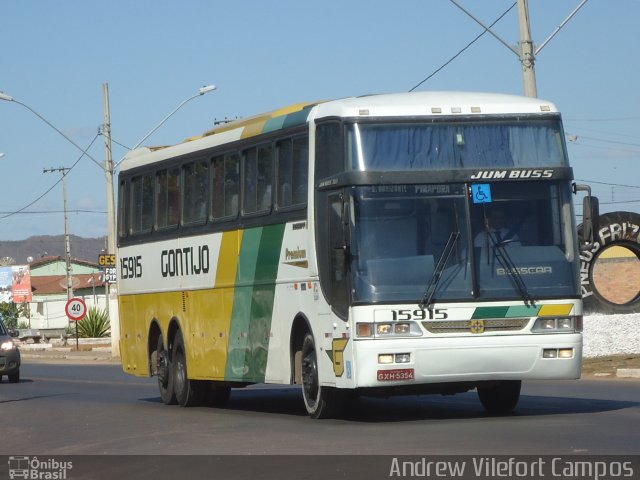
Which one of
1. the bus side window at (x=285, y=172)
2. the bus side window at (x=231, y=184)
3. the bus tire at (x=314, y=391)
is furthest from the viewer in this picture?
the bus side window at (x=231, y=184)

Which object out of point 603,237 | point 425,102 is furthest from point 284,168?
point 603,237

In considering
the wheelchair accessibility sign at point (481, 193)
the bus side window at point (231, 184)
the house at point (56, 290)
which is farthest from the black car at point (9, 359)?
the house at point (56, 290)

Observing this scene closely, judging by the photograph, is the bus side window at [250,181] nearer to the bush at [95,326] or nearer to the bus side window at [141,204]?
the bus side window at [141,204]

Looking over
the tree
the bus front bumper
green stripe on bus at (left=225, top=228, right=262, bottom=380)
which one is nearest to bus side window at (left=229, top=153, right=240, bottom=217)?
green stripe on bus at (left=225, top=228, right=262, bottom=380)

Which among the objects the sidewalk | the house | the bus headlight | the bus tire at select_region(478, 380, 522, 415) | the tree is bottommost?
the bus tire at select_region(478, 380, 522, 415)

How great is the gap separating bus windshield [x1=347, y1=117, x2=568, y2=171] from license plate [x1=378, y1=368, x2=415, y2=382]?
2125 millimetres

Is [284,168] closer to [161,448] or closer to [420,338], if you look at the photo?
[420,338]

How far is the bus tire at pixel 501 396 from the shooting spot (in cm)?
1634

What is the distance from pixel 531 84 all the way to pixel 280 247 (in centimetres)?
1041

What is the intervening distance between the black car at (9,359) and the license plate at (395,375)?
18.9 meters

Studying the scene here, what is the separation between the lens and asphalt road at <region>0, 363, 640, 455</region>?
12.4 meters

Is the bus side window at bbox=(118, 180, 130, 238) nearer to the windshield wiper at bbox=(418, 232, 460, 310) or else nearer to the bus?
the bus

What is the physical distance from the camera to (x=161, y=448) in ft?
45.1

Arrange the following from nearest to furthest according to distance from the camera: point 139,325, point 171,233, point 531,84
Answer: point 171,233 < point 139,325 < point 531,84
